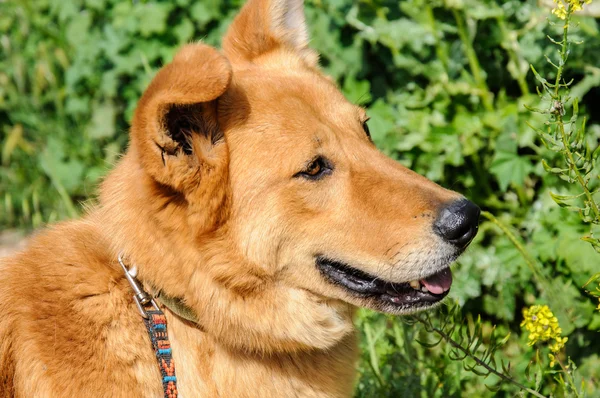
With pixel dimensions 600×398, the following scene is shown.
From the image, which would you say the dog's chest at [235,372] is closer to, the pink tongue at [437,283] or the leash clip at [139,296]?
the leash clip at [139,296]

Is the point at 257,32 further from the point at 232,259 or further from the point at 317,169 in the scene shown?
the point at 232,259

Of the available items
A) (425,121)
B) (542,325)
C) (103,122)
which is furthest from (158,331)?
(103,122)

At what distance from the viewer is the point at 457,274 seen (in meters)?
4.50

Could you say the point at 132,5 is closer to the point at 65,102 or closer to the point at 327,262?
the point at 65,102

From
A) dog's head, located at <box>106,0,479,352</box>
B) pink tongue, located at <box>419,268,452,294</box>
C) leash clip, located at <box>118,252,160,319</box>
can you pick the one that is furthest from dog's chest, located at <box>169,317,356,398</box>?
pink tongue, located at <box>419,268,452,294</box>

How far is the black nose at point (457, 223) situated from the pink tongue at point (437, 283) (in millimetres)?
236

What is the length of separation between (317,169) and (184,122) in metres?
0.56

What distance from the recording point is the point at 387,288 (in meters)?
3.06

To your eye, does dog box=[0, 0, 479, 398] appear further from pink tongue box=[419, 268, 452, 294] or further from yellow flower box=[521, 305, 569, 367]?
yellow flower box=[521, 305, 569, 367]

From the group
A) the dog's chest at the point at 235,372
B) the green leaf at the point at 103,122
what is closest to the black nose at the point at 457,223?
the dog's chest at the point at 235,372

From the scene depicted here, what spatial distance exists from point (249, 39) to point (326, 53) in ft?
6.80

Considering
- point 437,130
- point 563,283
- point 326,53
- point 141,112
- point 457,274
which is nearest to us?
point 141,112

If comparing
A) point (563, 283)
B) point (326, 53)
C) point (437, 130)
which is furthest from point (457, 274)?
point (326, 53)

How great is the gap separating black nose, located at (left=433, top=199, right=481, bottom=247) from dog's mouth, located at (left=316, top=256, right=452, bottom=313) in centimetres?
20
